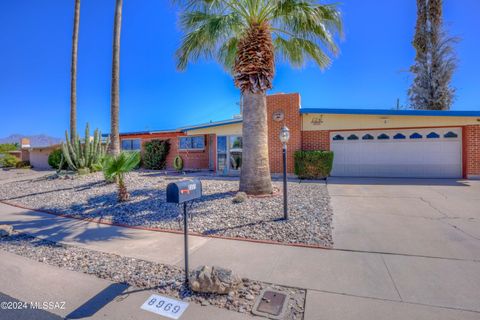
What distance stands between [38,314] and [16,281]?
1.22m

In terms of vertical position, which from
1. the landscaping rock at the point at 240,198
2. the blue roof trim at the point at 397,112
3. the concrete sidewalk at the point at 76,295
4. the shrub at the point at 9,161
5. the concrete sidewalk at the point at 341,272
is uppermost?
the blue roof trim at the point at 397,112

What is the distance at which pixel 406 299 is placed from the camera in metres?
2.89

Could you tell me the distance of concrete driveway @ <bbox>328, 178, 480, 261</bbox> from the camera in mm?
4367

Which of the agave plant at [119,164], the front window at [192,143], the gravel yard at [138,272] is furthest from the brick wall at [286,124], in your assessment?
the gravel yard at [138,272]

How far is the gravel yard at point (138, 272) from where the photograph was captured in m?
2.95

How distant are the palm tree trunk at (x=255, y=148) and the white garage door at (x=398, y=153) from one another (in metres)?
6.22

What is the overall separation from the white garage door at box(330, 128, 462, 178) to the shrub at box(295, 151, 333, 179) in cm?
135

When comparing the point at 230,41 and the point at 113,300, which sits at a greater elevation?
the point at 230,41

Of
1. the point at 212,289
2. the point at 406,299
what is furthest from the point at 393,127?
the point at 212,289

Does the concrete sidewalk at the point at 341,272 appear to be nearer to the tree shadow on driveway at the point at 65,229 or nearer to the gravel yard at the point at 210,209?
the tree shadow on driveway at the point at 65,229

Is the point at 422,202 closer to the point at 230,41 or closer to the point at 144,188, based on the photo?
the point at 230,41

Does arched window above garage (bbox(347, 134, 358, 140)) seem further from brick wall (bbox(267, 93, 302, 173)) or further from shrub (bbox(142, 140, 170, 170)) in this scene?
shrub (bbox(142, 140, 170, 170))

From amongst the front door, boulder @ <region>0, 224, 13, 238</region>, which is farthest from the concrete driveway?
boulder @ <region>0, 224, 13, 238</region>

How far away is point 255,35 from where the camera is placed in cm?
786
